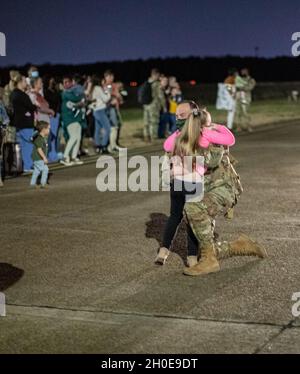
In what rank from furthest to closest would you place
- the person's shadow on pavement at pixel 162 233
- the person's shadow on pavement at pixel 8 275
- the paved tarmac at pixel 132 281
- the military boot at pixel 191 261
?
the person's shadow on pavement at pixel 162 233 < the military boot at pixel 191 261 < the person's shadow on pavement at pixel 8 275 < the paved tarmac at pixel 132 281

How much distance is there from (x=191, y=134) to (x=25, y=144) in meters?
8.79

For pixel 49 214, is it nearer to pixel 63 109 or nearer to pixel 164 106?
pixel 63 109

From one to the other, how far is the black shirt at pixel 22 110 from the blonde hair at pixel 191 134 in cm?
810

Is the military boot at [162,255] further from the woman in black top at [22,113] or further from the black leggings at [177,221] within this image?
the woman in black top at [22,113]

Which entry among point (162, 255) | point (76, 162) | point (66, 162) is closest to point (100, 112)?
point (76, 162)

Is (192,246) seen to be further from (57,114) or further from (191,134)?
(57,114)

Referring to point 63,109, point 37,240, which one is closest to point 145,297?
point 37,240

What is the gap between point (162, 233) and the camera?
10.1m

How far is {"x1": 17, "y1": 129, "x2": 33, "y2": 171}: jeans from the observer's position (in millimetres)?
15938

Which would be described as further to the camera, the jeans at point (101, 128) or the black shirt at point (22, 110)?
the jeans at point (101, 128)
